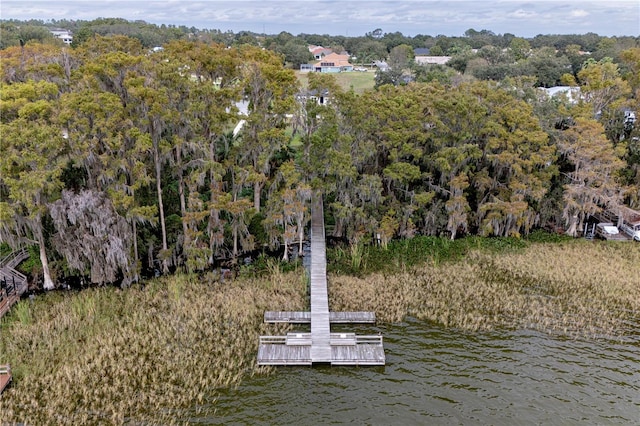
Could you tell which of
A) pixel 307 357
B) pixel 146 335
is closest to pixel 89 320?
pixel 146 335

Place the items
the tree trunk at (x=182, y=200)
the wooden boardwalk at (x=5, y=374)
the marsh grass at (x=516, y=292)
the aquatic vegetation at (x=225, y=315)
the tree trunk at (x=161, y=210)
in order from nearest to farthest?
the aquatic vegetation at (x=225, y=315)
the wooden boardwalk at (x=5, y=374)
the marsh grass at (x=516, y=292)
the tree trunk at (x=161, y=210)
the tree trunk at (x=182, y=200)

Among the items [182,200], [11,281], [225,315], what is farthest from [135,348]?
[11,281]

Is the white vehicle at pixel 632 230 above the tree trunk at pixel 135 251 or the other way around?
the other way around

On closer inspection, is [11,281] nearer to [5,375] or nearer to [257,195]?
[5,375]

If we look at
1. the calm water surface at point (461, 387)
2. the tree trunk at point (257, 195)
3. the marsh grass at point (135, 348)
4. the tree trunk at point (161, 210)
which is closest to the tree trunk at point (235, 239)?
the tree trunk at point (257, 195)

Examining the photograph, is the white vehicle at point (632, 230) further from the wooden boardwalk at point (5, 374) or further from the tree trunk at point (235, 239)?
the wooden boardwalk at point (5, 374)

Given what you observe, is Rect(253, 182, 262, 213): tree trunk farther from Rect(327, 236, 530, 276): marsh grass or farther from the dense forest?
Rect(327, 236, 530, 276): marsh grass

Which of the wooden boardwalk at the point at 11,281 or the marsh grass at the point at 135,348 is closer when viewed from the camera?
the marsh grass at the point at 135,348

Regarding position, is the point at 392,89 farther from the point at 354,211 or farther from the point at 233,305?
the point at 233,305
